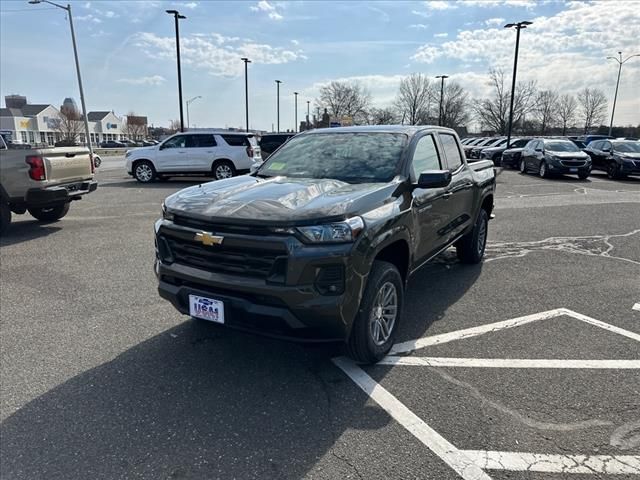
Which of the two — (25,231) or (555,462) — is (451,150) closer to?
(555,462)

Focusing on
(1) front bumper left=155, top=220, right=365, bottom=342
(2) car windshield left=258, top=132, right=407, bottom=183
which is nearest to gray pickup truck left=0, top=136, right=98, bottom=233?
(2) car windshield left=258, top=132, right=407, bottom=183

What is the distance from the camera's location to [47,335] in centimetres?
411

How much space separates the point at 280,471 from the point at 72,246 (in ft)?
20.5

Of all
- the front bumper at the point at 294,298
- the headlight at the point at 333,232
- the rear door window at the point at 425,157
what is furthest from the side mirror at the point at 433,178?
the front bumper at the point at 294,298

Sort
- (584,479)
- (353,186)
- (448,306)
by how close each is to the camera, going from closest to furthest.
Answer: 1. (584,479)
2. (353,186)
3. (448,306)

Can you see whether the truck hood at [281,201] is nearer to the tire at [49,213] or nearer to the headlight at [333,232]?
the headlight at [333,232]

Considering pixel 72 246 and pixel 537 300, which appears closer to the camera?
pixel 537 300

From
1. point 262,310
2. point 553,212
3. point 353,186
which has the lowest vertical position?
point 553,212

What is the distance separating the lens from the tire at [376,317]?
323 cm

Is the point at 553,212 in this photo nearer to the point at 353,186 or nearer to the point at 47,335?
the point at 353,186

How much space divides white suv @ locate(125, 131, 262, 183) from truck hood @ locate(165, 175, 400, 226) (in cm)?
1273

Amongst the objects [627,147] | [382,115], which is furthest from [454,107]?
[627,147]

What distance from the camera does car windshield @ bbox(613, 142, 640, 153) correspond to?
19783 millimetres


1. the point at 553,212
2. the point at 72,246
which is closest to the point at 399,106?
the point at 553,212
